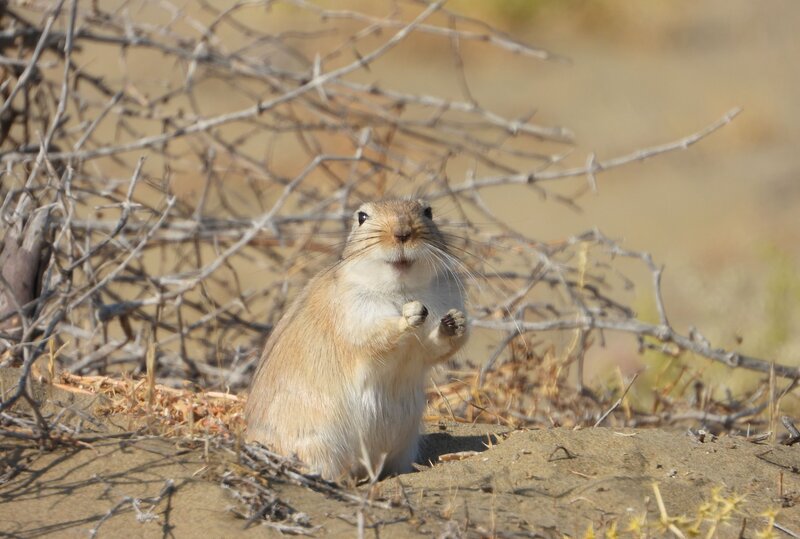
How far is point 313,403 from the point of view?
4238 mm

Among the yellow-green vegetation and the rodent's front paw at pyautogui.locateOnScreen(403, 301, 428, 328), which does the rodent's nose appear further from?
the yellow-green vegetation

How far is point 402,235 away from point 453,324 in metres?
0.37

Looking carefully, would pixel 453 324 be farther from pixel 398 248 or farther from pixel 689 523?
pixel 689 523

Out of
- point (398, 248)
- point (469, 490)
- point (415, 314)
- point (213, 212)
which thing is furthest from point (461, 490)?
point (213, 212)

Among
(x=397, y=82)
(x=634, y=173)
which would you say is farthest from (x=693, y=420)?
(x=397, y=82)

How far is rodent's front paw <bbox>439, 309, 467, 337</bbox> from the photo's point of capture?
4188mm

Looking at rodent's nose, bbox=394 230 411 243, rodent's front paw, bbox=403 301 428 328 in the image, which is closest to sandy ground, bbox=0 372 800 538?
rodent's front paw, bbox=403 301 428 328

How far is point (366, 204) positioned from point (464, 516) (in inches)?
64.1

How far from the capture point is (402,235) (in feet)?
13.8

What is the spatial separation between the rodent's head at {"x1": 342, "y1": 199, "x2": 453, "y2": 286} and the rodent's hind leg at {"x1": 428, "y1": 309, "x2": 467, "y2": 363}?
8.1 inches

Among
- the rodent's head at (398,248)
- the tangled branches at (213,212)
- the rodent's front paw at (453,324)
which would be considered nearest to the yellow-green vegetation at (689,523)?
the rodent's front paw at (453,324)

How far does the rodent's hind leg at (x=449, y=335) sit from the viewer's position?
419 centimetres

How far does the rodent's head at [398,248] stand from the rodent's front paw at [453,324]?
0.73 feet

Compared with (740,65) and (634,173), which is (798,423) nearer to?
(634,173)
